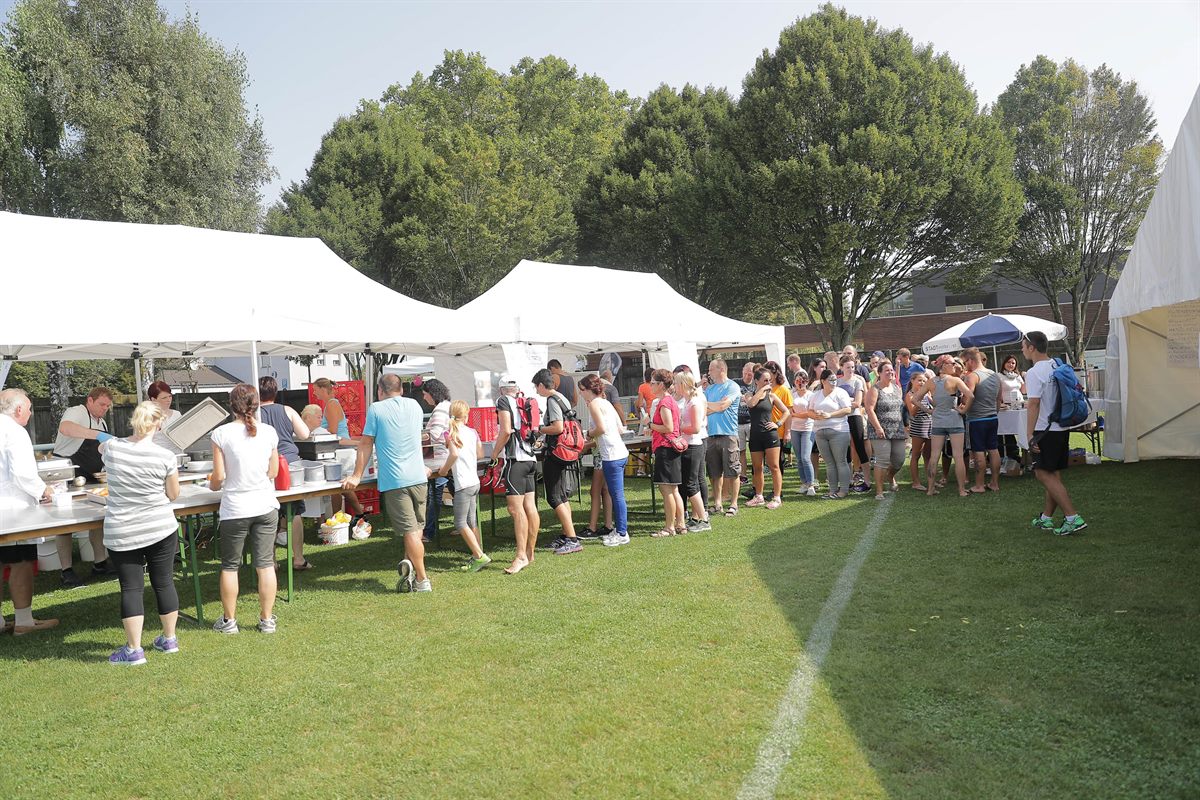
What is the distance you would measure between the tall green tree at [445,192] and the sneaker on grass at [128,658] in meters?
22.7

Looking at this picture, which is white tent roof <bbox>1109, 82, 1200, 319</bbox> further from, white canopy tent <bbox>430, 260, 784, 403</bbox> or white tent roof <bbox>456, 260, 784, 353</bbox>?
white tent roof <bbox>456, 260, 784, 353</bbox>

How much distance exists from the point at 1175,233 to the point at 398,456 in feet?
21.6

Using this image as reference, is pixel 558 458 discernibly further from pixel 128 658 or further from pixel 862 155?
pixel 862 155

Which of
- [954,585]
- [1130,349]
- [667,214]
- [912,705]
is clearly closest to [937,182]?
[667,214]

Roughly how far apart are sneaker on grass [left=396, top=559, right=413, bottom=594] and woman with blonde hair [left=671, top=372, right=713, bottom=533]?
2982mm

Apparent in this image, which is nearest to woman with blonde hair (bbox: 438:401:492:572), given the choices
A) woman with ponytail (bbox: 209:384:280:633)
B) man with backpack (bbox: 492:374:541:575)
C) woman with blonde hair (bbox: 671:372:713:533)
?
man with backpack (bbox: 492:374:541:575)

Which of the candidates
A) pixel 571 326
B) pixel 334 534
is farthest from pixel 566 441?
pixel 571 326

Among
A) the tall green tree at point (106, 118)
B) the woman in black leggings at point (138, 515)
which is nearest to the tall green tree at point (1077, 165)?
the tall green tree at point (106, 118)

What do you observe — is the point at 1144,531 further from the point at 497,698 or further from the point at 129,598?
the point at 129,598

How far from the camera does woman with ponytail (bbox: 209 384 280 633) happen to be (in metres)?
5.36

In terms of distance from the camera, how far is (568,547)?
25.7ft

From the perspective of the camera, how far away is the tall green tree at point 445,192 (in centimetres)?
2708

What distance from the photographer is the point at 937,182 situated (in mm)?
22281

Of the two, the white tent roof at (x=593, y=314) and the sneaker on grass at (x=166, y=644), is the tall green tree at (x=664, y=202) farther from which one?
the sneaker on grass at (x=166, y=644)
